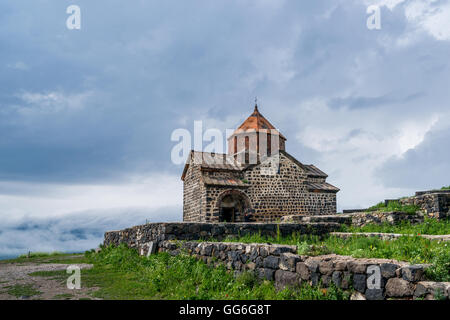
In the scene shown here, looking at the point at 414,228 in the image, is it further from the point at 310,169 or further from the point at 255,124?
the point at 255,124

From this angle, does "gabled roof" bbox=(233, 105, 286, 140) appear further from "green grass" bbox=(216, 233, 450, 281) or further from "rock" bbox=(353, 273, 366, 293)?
"rock" bbox=(353, 273, 366, 293)

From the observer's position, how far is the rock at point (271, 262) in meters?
5.93

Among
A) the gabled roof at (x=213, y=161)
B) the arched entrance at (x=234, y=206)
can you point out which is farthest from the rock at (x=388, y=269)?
the gabled roof at (x=213, y=161)

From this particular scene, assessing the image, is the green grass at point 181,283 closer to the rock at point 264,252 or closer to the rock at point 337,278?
the rock at point 337,278

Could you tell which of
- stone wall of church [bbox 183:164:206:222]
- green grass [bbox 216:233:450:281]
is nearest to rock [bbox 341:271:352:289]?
green grass [bbox 216:233:450:281]

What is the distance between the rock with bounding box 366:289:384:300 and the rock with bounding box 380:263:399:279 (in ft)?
0.66

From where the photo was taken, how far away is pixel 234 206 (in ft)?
65.2

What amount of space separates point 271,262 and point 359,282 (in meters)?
1.80

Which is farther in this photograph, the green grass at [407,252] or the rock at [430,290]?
the green grass at [407,252]

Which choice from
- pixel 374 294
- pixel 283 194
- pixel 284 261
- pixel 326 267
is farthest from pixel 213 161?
pixel 374 294

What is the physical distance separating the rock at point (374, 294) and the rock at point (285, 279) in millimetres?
1249

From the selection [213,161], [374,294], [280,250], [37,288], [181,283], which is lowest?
[37,288]

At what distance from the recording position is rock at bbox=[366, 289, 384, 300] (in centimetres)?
424
